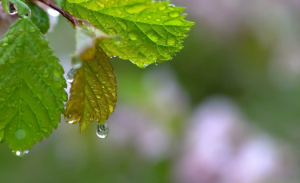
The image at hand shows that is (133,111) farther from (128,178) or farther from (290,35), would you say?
(290,35)

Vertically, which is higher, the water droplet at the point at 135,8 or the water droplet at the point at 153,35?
the water droplet at the point at 135,8

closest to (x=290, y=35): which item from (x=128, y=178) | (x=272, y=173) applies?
(x=272, y=173)

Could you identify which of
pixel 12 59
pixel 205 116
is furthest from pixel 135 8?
pixel 205 116

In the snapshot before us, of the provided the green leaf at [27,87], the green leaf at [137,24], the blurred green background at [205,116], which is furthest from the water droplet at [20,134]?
the blurred green background at [205,116]

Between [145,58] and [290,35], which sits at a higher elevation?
[145,58]

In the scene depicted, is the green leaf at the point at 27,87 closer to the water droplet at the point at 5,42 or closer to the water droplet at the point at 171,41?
the water droplet at the point at 5,42

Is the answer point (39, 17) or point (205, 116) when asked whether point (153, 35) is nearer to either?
point (39, 17)

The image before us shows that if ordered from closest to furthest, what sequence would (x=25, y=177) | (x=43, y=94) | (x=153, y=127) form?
(x=43, y=94) → (x=153, y=127) → (x=25, y=177)

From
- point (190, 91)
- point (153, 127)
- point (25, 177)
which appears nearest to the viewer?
point (153, 127)
